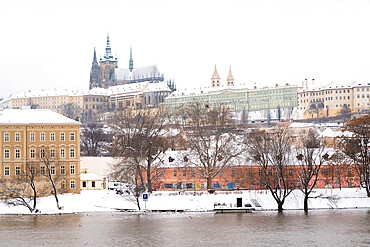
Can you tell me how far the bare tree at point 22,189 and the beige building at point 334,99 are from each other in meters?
132

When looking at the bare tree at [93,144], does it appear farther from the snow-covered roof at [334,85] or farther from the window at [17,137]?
the snow-covered roof at [334,85]

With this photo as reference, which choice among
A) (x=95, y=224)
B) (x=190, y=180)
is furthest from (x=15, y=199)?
(x=190, y=180)

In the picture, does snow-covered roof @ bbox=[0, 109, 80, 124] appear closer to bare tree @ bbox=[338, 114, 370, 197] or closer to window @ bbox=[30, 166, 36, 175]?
window @ bbox=[30, 166, 36, 175]

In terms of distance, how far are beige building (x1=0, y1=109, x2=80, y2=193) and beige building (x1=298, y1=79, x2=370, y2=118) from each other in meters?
126

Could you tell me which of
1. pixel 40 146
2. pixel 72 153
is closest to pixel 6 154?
pixel 40 146

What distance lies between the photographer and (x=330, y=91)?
177 m

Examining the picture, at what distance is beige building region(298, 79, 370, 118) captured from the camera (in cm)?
17112

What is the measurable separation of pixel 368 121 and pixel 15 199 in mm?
27726

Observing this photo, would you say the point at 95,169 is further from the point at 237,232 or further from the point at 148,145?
the point at 237,232

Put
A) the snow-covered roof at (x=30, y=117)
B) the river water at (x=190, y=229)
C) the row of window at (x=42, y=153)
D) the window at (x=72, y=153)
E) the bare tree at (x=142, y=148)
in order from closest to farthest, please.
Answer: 1. the river water at (x=190, y=229)
2. the bare tree at (x=142, y=148)
3. the row of window at (x=42, y=153)
4. the snow-covered roof at (x=30, y=117)
5. the window at (x=72, y=153)

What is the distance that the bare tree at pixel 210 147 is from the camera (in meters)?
51.9

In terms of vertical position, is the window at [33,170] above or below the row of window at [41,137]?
below

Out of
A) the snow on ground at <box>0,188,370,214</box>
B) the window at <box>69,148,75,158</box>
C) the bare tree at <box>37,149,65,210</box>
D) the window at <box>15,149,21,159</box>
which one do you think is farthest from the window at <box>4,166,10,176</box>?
the snow on ground at <box>0,188,370,214</box>

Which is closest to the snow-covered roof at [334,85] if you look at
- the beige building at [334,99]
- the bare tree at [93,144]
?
the beige building at [334,99]
